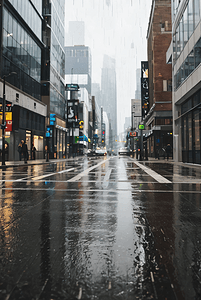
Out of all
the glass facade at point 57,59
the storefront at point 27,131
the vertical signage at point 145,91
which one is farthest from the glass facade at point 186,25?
the vertical signage at point 145,91

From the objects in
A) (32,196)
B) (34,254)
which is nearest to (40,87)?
(32,196)

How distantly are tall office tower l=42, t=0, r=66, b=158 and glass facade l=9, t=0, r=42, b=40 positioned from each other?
8.56 ft

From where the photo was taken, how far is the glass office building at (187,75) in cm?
2023

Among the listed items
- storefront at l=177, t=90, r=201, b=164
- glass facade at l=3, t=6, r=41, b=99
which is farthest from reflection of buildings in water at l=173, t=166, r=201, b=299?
glass facade at l=3, t=6, r=41, b=99

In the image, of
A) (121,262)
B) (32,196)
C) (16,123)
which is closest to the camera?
(121,262)

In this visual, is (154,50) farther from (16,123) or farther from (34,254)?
(34,254)

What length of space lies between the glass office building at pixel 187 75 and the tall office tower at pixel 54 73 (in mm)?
19860

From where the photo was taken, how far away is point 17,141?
30.6m

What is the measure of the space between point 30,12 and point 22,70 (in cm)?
886

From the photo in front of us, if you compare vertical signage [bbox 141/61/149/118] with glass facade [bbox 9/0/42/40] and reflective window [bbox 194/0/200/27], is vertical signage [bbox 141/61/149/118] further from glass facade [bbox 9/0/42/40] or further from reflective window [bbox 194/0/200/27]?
reflective window [bbox 194/0/200/27]

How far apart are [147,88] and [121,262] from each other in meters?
58.8

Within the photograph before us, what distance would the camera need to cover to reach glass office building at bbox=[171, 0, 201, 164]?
66.4ft

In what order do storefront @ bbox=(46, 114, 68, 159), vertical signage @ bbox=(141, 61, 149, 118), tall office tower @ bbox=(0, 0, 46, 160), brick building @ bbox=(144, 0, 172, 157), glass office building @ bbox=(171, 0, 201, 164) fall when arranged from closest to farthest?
glass office building @ bbox=(171, 0, 201, 164), tall office tower @ bbox=(0, 0, 46, 160), storefront @ bbox=(46, 114, 68, 159), brick building @ bbox=(144, 0, 172, 157), vertical signage @ bbox=(141, 61, 149, 118)

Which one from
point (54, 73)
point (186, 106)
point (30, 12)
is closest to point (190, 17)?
point (186, 106)
